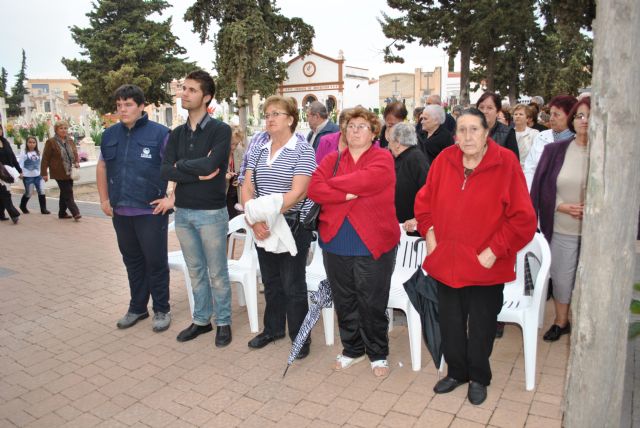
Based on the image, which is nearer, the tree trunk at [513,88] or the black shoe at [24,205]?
the black shoe at [24,205]

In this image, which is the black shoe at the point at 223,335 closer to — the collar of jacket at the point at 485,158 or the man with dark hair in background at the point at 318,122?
the collar of jacket at the point at 485,158

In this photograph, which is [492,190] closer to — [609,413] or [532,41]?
[609,413]

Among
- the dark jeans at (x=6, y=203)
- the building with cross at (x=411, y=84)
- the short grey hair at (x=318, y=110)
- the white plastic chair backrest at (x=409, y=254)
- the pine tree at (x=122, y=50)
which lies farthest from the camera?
the building with cross at (x=411, y=84)

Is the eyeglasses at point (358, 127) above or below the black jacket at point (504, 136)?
above

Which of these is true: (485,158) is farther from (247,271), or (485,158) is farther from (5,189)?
(5,189)

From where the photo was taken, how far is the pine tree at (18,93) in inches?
2571

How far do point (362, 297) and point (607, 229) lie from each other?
191 cm

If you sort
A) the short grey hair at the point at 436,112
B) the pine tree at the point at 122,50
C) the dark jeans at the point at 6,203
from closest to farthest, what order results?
the short grey hair at the point at 436,112
the dark jeans at the point at 6,203
the pine tree at the point at 122,50

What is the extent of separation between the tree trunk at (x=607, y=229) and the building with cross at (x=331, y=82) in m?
53.4

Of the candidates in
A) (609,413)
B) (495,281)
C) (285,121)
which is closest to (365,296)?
(495,281)

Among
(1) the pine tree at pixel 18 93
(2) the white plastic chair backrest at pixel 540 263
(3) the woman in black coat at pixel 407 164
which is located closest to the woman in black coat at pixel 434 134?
(3) the woman in black coat at pixel 407 164

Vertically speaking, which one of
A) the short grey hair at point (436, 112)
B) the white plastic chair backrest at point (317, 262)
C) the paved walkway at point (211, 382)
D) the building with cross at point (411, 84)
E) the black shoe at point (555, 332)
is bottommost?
the paved walkway at point (211, 382)

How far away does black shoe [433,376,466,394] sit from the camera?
3.44 metres

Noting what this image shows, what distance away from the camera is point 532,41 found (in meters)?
27.5
